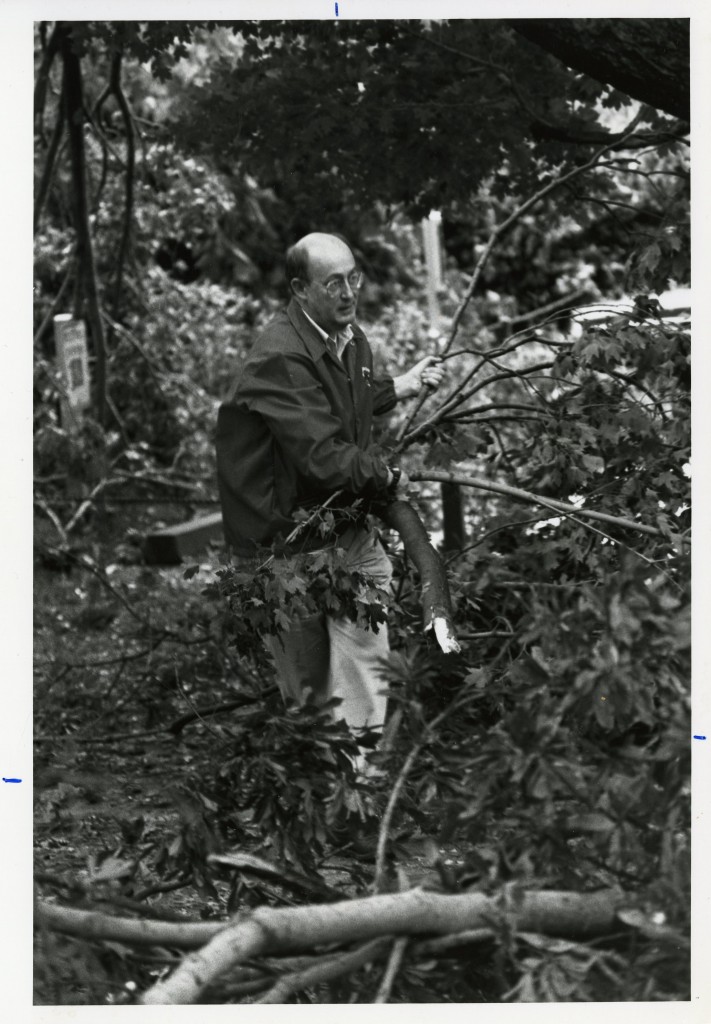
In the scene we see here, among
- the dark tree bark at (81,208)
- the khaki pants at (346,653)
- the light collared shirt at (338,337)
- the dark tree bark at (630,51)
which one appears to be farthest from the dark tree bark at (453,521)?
the dark tree bark at (81,208)

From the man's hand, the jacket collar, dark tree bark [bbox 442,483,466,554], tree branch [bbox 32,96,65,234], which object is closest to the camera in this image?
the jacket collar

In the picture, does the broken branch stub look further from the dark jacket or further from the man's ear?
the man's ear

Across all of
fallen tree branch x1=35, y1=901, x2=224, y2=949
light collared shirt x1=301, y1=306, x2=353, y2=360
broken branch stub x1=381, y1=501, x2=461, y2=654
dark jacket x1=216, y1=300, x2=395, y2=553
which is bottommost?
fallen tree branch x1=35, y1=901, x2=224, y2=949

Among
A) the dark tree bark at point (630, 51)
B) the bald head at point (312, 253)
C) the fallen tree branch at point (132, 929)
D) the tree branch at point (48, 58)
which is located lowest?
the fallen tree branch at point (132, 929)

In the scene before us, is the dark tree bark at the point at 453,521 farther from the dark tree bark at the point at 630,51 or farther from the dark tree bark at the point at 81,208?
the dark tree bark at the point at 81,208

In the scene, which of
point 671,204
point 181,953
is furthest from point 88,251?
point 181,953

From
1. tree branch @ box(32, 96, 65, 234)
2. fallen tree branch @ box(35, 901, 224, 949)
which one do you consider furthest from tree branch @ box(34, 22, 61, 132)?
fallen tree branch @ box(35, 901, 224, 949)

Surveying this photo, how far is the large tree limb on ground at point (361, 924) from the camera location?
107 inches

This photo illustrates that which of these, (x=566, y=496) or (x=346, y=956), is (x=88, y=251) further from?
(x=346, y=956)

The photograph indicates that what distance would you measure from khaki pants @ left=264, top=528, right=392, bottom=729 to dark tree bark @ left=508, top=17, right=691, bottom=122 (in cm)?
150

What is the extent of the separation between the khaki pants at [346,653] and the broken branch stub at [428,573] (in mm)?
99

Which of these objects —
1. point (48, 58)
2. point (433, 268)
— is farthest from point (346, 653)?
point (433, 268)

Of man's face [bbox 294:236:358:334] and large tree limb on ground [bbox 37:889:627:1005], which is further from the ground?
man's face [bbox 294:236:358:334]

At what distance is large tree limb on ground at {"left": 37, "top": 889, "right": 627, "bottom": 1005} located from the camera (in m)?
2.71
